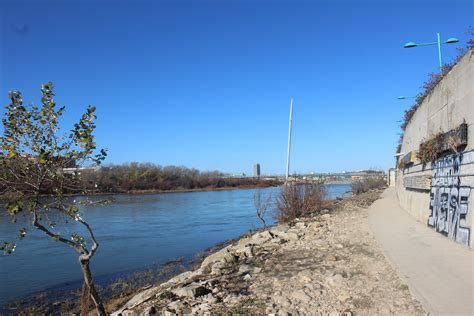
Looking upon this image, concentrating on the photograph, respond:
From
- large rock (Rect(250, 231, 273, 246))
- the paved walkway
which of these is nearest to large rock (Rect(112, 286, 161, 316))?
the paved walkway

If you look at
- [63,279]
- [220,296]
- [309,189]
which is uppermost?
[309,189]

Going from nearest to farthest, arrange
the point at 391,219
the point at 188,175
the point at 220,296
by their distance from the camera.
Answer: the point at 220,296 → the point at 391,219 → the point at 188,175

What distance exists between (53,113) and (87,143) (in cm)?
60

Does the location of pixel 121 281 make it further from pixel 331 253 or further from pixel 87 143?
pixel 87 143

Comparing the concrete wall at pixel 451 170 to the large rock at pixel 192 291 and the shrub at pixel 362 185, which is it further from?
the shrub at pixel 362 185

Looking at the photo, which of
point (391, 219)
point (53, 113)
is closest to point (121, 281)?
point (53, 113)

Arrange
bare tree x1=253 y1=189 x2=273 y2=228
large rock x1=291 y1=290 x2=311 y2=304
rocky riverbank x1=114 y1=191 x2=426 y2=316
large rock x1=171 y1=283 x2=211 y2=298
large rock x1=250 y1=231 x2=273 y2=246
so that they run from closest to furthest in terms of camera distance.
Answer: rocky riverbank x1=114 y1=191 x2=426 y2=316, large rock x1=291 y1=290 x2=311 y2=304, large rock x1=171 y1=283 x2=211 y2=298, large rock x1=250 y1=231 x2=273 y2=246, bare tree x1=253 y1=189 x2=273 y2=228

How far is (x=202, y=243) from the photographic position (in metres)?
21.2

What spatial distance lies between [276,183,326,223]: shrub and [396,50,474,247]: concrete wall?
218 inches

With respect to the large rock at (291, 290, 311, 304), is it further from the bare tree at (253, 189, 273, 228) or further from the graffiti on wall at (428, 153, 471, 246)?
the bare tree at (253, 189, 273, 228)

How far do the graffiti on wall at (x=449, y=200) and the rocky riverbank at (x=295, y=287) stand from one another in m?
1.75

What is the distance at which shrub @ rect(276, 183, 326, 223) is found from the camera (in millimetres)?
20344

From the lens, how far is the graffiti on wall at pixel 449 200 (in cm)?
989

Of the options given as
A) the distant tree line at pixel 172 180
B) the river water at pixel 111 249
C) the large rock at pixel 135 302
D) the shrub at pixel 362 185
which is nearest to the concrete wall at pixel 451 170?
the large rock at pixel 135 302
